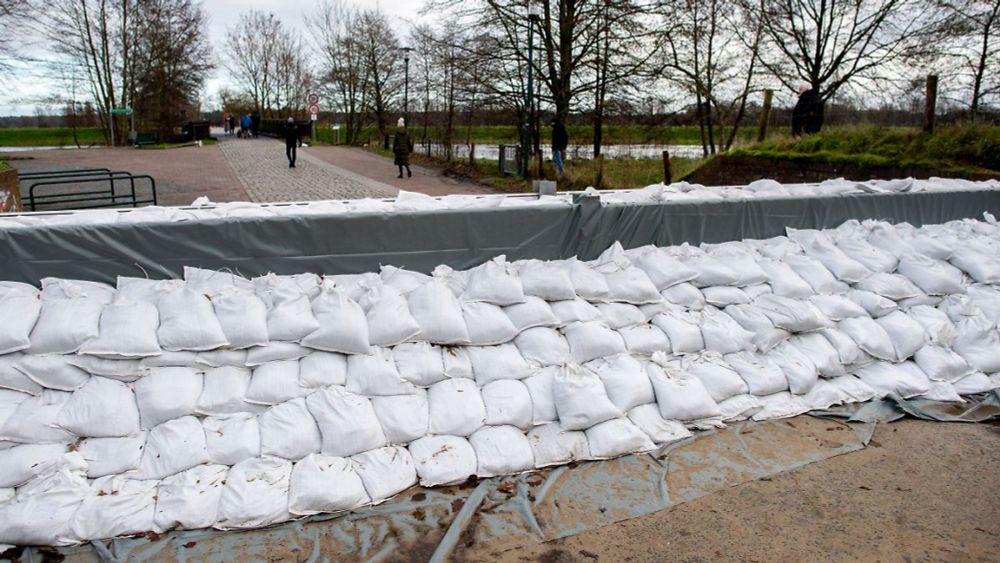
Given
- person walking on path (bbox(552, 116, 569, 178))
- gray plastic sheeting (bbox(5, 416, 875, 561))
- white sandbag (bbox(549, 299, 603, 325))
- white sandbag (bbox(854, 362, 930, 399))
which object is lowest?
gray plastic sheeting (bbox(5, 416, 875, 561))

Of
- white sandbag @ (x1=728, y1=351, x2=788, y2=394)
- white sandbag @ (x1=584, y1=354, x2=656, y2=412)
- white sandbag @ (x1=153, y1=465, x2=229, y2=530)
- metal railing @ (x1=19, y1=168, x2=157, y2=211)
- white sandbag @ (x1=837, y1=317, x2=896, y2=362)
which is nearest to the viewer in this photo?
white sandbag @ (x1=153, y1=465, x2=229, y2=530)

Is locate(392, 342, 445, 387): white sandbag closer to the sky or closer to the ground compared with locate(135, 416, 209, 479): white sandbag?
closer to the sky

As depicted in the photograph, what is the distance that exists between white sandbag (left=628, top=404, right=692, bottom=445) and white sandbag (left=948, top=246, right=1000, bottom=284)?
290 centimetres

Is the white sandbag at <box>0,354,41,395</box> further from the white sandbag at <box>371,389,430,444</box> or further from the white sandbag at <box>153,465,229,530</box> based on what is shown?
the white sandbag at <box>371,389,430,444</box>

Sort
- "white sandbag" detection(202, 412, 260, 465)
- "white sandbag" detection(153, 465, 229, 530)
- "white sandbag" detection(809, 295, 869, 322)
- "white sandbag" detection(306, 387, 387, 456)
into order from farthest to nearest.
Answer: "white sandbag" detection(809, 295, 869, 322) < "white sandbag" detection(306, 387, 387, 456) < "white sandbag" detection(202, 412, 260, 465) < "white sandbag" detection(153, 465, 229, 530)

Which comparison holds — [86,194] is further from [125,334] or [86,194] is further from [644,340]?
[644,340]

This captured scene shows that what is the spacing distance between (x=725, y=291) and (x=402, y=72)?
31.1m

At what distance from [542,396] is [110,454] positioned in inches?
78.1

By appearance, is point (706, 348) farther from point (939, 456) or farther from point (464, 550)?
point (464, 550)

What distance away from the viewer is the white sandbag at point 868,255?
16.2 ft

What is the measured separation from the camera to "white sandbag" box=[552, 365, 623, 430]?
3541mm

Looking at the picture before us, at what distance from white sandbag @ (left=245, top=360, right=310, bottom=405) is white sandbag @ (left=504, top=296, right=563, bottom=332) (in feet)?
3.80

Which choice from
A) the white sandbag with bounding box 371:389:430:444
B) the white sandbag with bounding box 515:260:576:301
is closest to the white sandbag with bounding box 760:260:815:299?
the white sandbag with bounding box 515:260:576:301

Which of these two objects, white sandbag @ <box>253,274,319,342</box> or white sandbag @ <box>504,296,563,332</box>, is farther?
white sandbag @ <box>504,296,563,332</box>
